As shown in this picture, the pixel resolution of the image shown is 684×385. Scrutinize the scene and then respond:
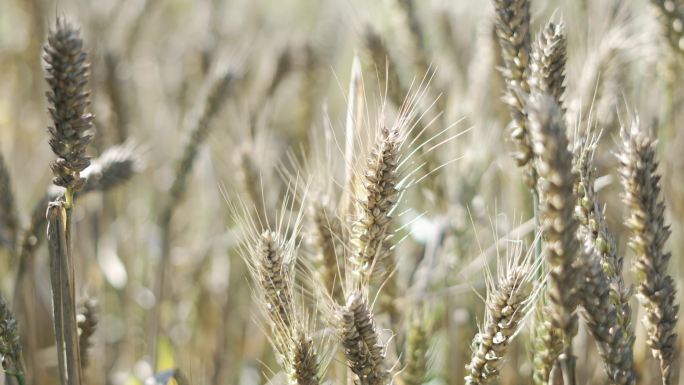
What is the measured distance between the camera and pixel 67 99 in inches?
40.2

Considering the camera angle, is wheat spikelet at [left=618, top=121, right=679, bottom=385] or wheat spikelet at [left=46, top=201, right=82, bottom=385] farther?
wheat spikelet at [left=46, top=201, right=82, bottom=385]

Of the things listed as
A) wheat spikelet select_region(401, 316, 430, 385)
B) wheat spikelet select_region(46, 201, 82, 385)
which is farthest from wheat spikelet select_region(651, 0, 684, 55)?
wheat spikelet select_region(46, 201, 82, 385)

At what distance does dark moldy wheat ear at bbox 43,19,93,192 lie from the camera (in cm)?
101

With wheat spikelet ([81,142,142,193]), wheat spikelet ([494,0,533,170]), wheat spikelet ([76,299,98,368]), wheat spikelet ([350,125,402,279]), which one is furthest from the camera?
wheat spikelet ([81,142,142,193])

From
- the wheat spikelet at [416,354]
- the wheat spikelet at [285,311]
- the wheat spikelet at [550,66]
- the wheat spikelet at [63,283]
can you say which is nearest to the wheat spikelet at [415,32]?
the wheat spikelet at [416,354]

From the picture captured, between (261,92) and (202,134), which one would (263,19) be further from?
(202,134)

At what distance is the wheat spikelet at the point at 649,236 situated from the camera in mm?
1003

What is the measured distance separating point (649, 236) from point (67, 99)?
841mm

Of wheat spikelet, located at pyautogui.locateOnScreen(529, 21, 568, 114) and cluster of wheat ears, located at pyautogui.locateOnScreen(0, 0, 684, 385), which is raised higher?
wheat spikelet, located at pyautogui.locateOnScreen(529, 21, 568, 114)

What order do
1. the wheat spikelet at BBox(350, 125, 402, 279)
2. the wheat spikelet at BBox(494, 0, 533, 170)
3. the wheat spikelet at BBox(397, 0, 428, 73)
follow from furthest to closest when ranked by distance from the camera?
the wheat spikelet at BBox(397, 0, 428, 73) → the wheat spikelet at BBox(494, 0, 533, 170) → the wheat spikelet at BBox(350, 125, 402, 279)

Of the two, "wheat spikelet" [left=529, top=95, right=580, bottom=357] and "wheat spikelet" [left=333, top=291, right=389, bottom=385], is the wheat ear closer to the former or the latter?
"wheat spikelet" [left=333, top=291, right=389, bottom=385]

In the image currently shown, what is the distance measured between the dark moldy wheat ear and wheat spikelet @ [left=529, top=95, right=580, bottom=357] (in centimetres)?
61

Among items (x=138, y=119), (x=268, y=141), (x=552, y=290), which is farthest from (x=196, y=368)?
(x=552, y=290)

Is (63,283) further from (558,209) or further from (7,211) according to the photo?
(558,209)
